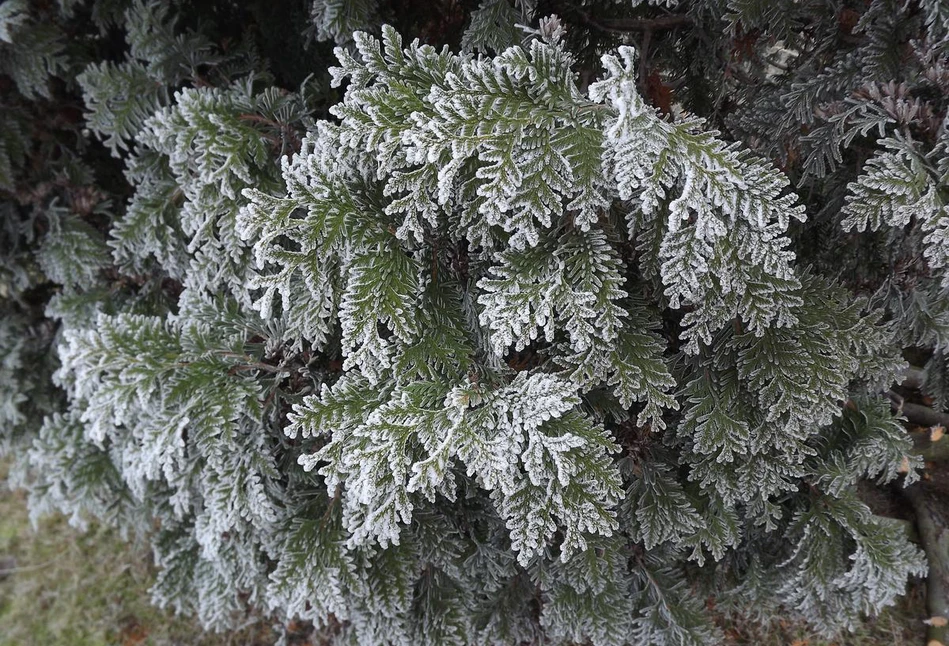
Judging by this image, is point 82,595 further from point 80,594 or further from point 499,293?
point 499,293

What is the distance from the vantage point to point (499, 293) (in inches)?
56.3

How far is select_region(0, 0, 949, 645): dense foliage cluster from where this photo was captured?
4.48 feet

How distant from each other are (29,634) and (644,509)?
337 cm

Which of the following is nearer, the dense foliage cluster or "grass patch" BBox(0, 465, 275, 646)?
the dense foliage cluster

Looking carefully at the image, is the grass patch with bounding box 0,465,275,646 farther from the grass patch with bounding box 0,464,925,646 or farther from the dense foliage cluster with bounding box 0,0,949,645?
the dense foliage cluster with bounding box 0,0,949,645

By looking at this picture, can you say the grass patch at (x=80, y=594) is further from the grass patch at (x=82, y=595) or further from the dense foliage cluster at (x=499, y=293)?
the dense foliage cluster at (x=499, y=293)

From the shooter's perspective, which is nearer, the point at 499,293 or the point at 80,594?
the point at 499,293

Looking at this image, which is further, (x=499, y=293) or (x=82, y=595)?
(x=82, y=595)

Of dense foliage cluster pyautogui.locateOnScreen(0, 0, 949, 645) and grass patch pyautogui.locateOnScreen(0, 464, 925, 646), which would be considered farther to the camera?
grass patch pyautogui.locateOnScreen(0, 464, 925, 646)

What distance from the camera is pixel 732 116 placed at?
176cm

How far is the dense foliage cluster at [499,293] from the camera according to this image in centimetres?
136

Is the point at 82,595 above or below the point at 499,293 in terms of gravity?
below

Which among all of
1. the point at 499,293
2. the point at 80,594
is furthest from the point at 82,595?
the point at 499,293

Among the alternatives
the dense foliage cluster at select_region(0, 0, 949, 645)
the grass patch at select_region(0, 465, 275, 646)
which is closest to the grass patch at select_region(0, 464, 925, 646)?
the grass patch at select_region(0, 465, 275, 646)
